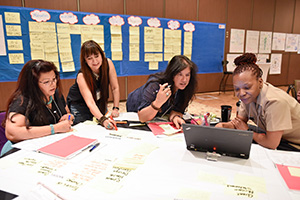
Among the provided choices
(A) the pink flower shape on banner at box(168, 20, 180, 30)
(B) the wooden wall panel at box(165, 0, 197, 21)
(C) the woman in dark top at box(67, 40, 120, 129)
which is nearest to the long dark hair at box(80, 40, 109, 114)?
(C) the woman in dark top at box(67, 40, 120, 129)

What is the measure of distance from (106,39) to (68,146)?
343 cm

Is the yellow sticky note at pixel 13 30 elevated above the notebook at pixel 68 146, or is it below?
above

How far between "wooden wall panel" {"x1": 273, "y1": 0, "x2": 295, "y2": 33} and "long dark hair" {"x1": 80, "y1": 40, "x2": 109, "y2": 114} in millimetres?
6343

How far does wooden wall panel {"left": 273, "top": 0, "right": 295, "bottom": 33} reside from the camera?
6258mm

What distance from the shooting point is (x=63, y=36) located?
3820 millimetres

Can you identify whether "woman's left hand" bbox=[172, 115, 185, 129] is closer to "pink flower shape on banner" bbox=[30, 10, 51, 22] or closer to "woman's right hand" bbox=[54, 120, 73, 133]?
"woman's right hand" bbox=[54, 120, 73, 133]

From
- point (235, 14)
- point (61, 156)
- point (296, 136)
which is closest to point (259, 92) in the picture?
point (296, 136)

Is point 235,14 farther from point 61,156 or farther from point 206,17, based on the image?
point 61,156

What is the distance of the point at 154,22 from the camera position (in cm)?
460

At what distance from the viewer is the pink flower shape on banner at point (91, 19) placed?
3934 mm

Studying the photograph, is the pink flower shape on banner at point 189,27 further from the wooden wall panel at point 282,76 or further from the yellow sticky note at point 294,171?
the yellow sticky note at point 294,171

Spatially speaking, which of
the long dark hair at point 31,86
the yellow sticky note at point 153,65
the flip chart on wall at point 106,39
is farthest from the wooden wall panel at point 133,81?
the long dark hair at point 31,86

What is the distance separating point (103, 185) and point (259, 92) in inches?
41.0

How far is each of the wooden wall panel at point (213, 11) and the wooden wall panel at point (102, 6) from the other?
82.9 inches
